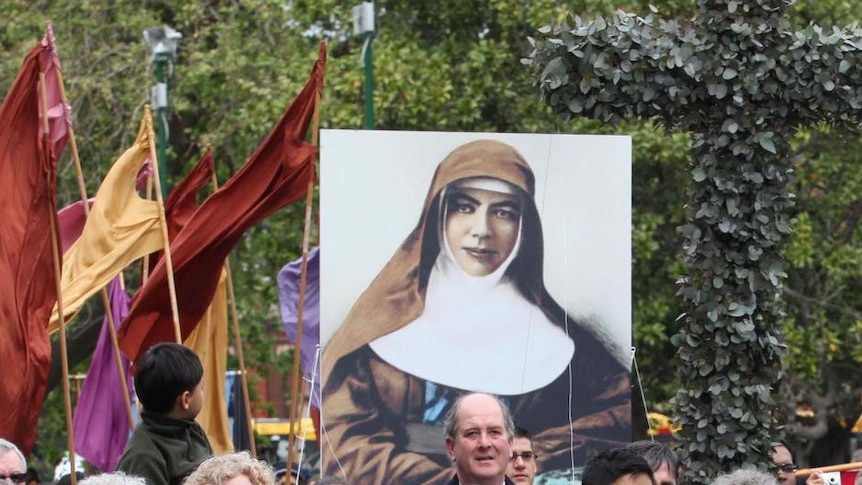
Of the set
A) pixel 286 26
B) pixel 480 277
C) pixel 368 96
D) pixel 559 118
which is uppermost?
pixel 286 26

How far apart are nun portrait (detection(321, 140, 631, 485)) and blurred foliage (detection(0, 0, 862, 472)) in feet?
34.6

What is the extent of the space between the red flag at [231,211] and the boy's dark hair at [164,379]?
3145 millimetres

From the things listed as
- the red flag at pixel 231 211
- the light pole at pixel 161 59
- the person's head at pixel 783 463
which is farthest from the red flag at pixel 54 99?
the light pole at pixel 161 59

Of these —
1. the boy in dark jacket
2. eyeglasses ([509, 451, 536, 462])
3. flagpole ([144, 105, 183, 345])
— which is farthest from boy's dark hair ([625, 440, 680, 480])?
flagpole ([144, 105, 183, 345])

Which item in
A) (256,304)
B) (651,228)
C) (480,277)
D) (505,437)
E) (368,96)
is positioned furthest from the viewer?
(256,304)

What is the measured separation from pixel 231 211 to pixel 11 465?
11.9 ft

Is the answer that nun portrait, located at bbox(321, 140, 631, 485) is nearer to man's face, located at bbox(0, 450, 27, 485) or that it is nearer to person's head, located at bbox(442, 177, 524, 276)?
person's head, located at bbox(442, 177, 524, 276)

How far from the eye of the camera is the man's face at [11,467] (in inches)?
274

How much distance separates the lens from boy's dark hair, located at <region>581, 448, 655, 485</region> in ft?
20.6

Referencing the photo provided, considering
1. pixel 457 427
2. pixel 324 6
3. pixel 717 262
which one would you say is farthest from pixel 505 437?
pixel 324 6

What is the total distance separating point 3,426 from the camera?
8.98 metres

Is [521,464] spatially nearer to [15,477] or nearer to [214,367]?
[15,477]

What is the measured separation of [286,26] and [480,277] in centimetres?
1359

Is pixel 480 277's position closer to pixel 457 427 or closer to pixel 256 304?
pixel 457 427
